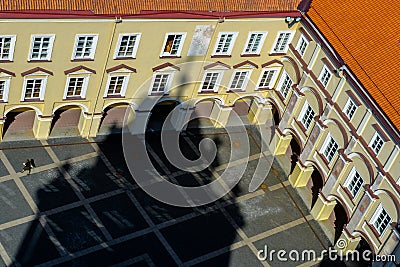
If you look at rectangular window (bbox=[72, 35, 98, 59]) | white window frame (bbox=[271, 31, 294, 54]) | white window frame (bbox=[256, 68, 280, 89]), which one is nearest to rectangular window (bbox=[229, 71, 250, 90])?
white window frame (bbox=[256, 68, 280, 89])

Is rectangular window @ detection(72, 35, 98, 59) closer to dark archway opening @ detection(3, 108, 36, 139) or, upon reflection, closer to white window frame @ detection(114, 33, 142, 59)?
white window frame @ detection(114, 33, 142, 59)

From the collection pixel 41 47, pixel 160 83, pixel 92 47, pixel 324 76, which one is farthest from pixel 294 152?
pixel 41 47

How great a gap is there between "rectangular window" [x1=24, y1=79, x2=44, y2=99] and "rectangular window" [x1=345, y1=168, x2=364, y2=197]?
2914 cm

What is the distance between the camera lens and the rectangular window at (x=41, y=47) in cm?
8312

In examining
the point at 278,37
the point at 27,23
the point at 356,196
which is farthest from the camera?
the point at 278,37

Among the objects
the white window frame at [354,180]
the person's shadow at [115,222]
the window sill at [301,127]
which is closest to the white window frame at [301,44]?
the window sill at [301,127]

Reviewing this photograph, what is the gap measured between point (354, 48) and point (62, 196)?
2954cm

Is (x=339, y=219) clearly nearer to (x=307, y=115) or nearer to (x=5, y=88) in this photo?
(x=307, y=115)

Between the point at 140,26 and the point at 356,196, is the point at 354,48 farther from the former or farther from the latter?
the point at 140,26

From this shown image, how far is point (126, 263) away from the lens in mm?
84250

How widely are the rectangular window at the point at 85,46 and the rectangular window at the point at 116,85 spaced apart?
12.7 ft

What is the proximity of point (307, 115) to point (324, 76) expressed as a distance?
4.84 meters

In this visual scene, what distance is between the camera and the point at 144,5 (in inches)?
3349

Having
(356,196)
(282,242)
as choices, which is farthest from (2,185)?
(356,196)
